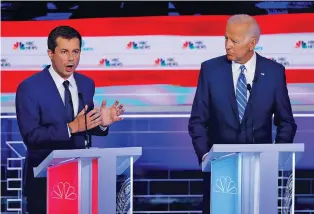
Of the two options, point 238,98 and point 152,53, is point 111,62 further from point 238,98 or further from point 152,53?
point 238,98

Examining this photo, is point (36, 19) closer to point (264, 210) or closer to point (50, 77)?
point (50, 77)

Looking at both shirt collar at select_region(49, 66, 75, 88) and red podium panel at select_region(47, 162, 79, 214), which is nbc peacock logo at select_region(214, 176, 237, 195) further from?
shirt collar at select_region(49, 66, 75, 88)

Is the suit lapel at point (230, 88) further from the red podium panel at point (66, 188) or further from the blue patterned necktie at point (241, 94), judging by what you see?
the red podium panel at point (66, 188)

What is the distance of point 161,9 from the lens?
259 inches

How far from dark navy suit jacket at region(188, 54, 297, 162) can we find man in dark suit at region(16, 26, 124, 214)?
1.95 ft

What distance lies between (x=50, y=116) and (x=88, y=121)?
0.38m

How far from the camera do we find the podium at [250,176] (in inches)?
152

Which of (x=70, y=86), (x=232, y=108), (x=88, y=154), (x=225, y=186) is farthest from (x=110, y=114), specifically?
(x=225, y=186)

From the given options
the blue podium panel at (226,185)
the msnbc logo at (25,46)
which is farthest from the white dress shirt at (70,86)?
the blue podium panel at (226,185)

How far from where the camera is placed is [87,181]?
164 inches

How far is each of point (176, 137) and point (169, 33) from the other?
0.82 metres

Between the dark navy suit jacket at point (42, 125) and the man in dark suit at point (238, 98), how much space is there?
0.73 meters

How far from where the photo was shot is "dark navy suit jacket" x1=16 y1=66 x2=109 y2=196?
5379 mm

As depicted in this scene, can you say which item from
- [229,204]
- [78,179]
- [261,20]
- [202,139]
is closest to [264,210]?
[229,204]
